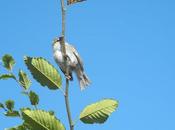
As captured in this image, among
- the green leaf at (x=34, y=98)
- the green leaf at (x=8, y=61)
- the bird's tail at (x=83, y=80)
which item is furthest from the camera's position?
the bird's tail at (x=83, y=80)

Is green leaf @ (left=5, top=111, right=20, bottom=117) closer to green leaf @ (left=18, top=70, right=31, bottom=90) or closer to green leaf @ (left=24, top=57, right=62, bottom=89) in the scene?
green leaf @ (left=18, top=70, right=31, bottom=90)

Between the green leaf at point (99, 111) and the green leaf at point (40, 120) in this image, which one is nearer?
the green leaf at point (40, 120)

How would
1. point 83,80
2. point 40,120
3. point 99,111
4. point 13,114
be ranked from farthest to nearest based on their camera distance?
point 83,80 → point 13,114 → point 99,111 → point 40,120

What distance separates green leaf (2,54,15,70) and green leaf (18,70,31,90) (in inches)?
7.1

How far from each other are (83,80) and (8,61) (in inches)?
192

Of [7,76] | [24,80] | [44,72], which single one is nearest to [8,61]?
[7,76]

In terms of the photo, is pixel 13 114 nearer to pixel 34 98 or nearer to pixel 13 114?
pixel 13 114

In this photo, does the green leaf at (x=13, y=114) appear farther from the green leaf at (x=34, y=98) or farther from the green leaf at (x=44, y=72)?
the green leaf at (x=44, y=72)

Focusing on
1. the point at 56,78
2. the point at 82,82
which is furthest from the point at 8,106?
the point at 82,82

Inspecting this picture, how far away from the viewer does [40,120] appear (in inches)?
83.2

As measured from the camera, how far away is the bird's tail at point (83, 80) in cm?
771

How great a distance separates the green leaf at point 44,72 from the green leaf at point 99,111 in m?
0.24

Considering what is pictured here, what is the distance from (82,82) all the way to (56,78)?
17.7 feet

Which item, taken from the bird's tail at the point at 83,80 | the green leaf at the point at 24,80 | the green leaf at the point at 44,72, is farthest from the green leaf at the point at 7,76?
the bird's tail at the point at 83,80
